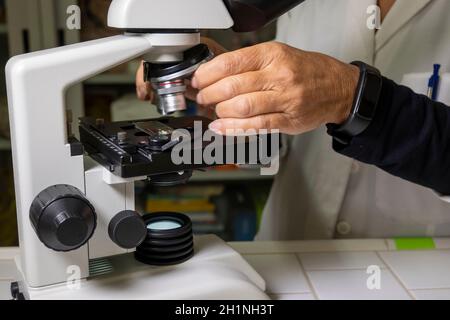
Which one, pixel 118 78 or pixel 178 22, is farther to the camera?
pixel 118 78

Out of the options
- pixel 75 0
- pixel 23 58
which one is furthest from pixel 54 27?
pixel 23 58

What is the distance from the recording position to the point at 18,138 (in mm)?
643

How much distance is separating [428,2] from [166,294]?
28.1 inches

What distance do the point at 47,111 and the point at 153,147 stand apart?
137 millimetres

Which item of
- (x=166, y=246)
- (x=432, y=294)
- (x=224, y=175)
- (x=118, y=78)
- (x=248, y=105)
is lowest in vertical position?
(x=224, y=175)

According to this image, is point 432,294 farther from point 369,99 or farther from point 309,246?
point 369,99

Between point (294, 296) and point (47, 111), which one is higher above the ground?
point (47, 111)

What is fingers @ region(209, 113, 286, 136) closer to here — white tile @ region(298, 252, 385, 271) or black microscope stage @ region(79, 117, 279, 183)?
black microscope stage @ region(79, 117, 279, 183)

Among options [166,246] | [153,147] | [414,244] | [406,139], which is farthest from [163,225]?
[414,244]

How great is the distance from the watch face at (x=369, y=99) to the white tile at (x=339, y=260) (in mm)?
294

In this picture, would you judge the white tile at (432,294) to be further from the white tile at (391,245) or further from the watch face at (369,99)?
the watch face at (369,99)

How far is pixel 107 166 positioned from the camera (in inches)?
26.9

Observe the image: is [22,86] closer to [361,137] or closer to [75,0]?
[361,137]

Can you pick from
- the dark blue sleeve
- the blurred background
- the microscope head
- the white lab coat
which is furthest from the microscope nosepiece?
the blurred background
